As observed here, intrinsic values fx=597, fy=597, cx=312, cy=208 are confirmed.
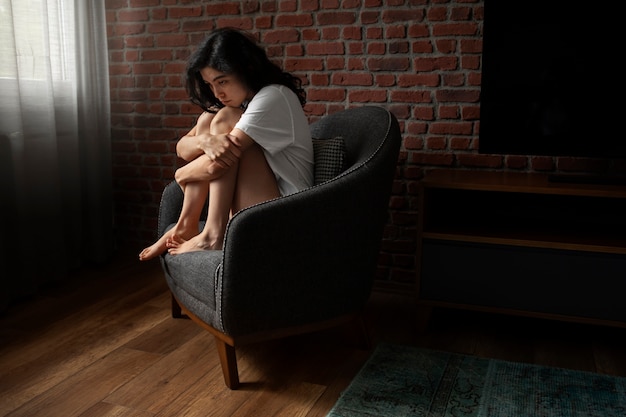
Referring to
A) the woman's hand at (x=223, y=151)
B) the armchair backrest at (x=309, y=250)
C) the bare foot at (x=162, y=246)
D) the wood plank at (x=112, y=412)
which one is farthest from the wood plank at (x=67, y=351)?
the woman's hand at (x=223, y=151)

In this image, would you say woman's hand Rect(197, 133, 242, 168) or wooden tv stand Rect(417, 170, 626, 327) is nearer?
woman's hand Rect(197, 133, 242, 168)

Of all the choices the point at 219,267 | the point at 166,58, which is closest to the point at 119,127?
the point at 166,58

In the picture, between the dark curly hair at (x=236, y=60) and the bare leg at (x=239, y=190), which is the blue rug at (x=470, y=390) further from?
the dark curly hair at (x=236, y=60)

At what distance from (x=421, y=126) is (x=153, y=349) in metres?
1.48

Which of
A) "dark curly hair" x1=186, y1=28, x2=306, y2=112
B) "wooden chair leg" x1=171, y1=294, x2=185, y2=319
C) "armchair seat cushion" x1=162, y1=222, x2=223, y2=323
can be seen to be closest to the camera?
"armchair seat cushion" x1=162, y1=222, x2=223, y2=323

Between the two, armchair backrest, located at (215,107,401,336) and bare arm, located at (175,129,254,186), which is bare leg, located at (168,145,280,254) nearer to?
bare arm, located at (175,129,254,186)

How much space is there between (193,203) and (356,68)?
1.06 metres

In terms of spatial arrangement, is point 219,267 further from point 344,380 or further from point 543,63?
point 543,63

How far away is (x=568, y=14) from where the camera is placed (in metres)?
2.18

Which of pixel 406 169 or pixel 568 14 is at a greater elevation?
pixel 568 14

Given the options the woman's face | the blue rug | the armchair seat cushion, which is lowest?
the blue rug

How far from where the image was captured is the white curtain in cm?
260

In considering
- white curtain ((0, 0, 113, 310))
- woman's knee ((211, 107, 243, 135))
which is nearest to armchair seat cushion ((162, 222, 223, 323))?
woman's knee ((211, 107, 243, 135))

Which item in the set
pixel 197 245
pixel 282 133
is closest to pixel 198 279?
pixel 197 245
